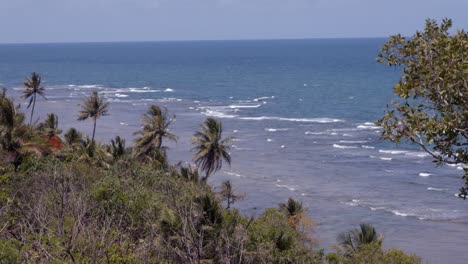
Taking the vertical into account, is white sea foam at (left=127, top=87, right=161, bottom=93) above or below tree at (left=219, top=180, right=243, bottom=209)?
below

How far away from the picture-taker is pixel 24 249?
1240 cm

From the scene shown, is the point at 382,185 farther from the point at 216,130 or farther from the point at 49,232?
the point at 49,232

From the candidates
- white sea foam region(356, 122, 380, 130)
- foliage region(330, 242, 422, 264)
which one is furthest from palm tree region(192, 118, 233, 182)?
white sea foam region(356, 122, 380, 130)

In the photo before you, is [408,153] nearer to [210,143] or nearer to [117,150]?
[210,143]

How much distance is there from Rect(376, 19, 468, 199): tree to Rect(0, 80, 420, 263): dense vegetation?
4303 mm

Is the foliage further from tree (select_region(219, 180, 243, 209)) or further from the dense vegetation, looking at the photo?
tree (select_region(219, 180, 243, 209))

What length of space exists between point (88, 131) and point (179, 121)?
11914 mm

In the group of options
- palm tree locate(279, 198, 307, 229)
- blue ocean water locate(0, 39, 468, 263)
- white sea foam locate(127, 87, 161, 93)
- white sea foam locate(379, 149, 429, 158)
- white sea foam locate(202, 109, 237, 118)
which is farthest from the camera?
white sea foam locate(127, 87, 161, 93)

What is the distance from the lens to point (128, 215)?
2370 cm

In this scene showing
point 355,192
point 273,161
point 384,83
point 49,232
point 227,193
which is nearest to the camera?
point 49,232

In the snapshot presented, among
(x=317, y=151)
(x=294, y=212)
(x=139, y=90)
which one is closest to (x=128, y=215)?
(x=294, y=212)

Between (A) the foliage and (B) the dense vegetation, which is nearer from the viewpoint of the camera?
(B) the dense vegetation

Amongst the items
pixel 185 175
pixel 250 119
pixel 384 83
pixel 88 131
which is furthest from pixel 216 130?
pixel 384 83

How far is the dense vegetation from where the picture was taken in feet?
45.7
